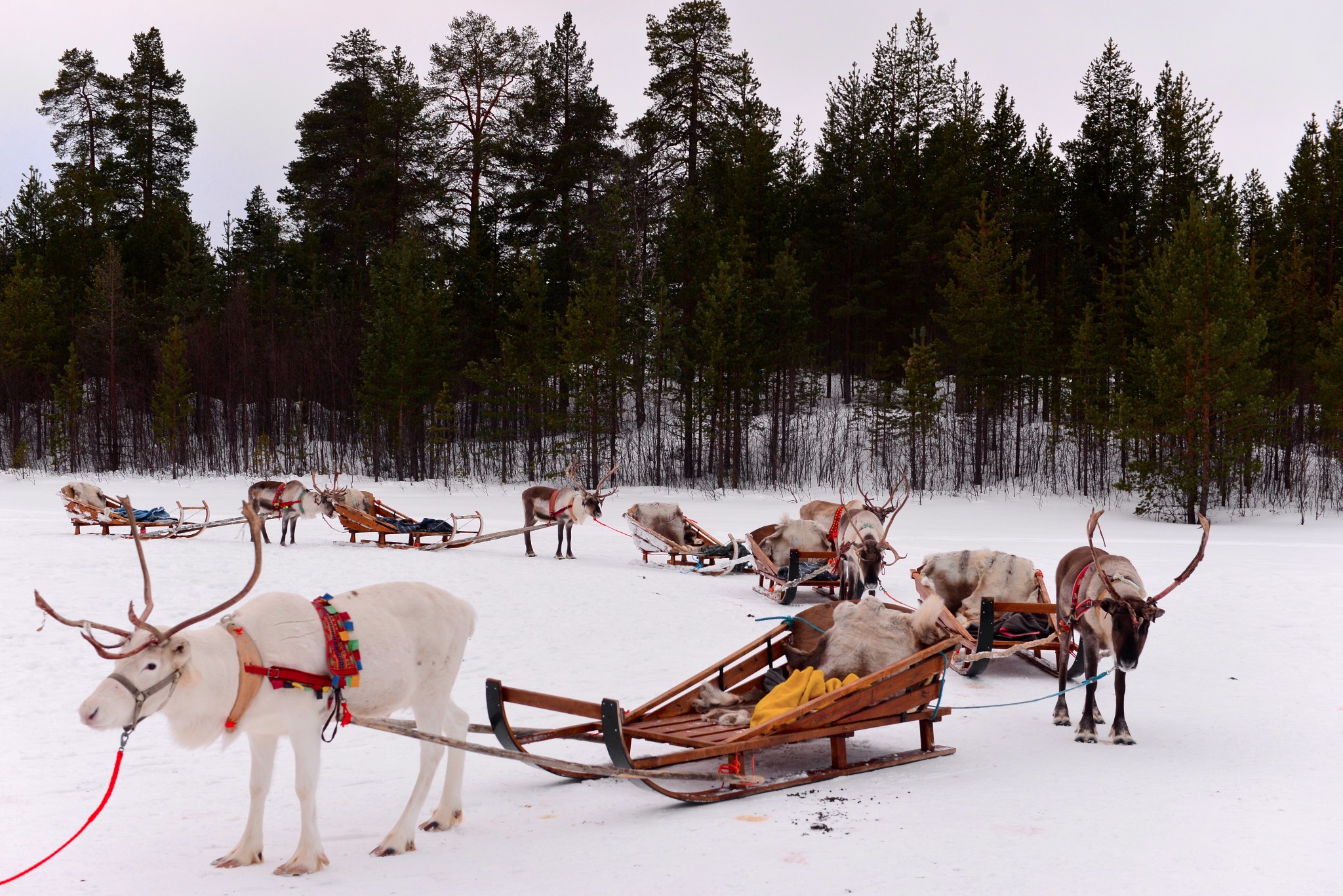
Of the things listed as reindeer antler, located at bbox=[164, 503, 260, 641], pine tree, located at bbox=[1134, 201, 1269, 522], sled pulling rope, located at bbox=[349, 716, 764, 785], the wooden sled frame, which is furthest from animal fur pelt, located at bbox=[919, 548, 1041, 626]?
pine tree, located at bbox=[1134, 201, 1269, 522]

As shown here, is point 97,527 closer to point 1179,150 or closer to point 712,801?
point 712,801

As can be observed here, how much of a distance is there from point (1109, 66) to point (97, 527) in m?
33.8

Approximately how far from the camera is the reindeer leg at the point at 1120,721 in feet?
19.8

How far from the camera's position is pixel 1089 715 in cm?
615

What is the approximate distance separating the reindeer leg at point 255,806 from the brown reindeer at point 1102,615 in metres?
4.82

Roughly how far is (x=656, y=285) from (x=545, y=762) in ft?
80.9


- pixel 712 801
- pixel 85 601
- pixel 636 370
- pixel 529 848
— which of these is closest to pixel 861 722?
pixel 712 801

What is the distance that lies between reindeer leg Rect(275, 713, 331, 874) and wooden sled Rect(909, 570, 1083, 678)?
14.8ft

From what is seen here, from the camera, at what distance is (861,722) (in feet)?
17.6

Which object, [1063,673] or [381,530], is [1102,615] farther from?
[381,530]

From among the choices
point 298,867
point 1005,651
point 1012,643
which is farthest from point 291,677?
point 1012,643

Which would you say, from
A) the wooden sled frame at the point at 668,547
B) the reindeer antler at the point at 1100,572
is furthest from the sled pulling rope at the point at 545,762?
the wooden sled frame at the point at 668,547

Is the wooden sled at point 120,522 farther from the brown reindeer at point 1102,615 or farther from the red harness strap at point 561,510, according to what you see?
the brown reindeer at point 1102,615

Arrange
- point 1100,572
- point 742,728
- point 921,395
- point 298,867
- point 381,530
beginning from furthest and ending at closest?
point 921,395, point 381,530, point 1100,572, point 742,728, point 298,867
